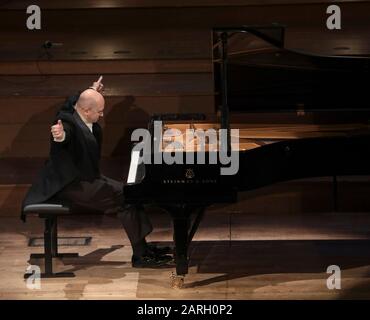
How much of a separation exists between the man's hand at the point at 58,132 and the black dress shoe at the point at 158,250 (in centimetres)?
95

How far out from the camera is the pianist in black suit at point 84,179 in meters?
5.14

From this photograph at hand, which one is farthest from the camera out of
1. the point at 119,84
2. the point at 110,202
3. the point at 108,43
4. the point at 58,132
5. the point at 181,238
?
the point at 108,43

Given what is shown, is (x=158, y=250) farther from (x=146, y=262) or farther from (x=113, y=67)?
(x=113, y=67)

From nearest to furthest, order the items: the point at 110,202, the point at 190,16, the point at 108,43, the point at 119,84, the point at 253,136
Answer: the point at 110,202, the point at 253,136, the point at 119,84, the point at 108,43, the point at 190,16

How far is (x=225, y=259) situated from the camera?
5434mm

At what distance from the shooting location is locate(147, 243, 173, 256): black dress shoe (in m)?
5.41

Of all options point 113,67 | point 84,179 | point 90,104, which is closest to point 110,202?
point 84,179

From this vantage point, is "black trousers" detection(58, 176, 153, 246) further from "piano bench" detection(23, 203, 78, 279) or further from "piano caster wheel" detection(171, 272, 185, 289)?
"piano caster wheel" detection(171, 272, 185, 289)

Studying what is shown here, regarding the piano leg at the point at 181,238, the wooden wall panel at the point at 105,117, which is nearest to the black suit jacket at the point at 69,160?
the piano leg at the point at 181,238

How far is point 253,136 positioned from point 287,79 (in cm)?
42

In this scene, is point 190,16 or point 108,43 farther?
point 190,16

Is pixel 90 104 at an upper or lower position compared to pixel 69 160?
upper

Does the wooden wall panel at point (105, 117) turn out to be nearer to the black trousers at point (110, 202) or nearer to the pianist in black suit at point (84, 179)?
the pianist in black suit at point (84, 179)

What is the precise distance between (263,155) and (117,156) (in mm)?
2413
